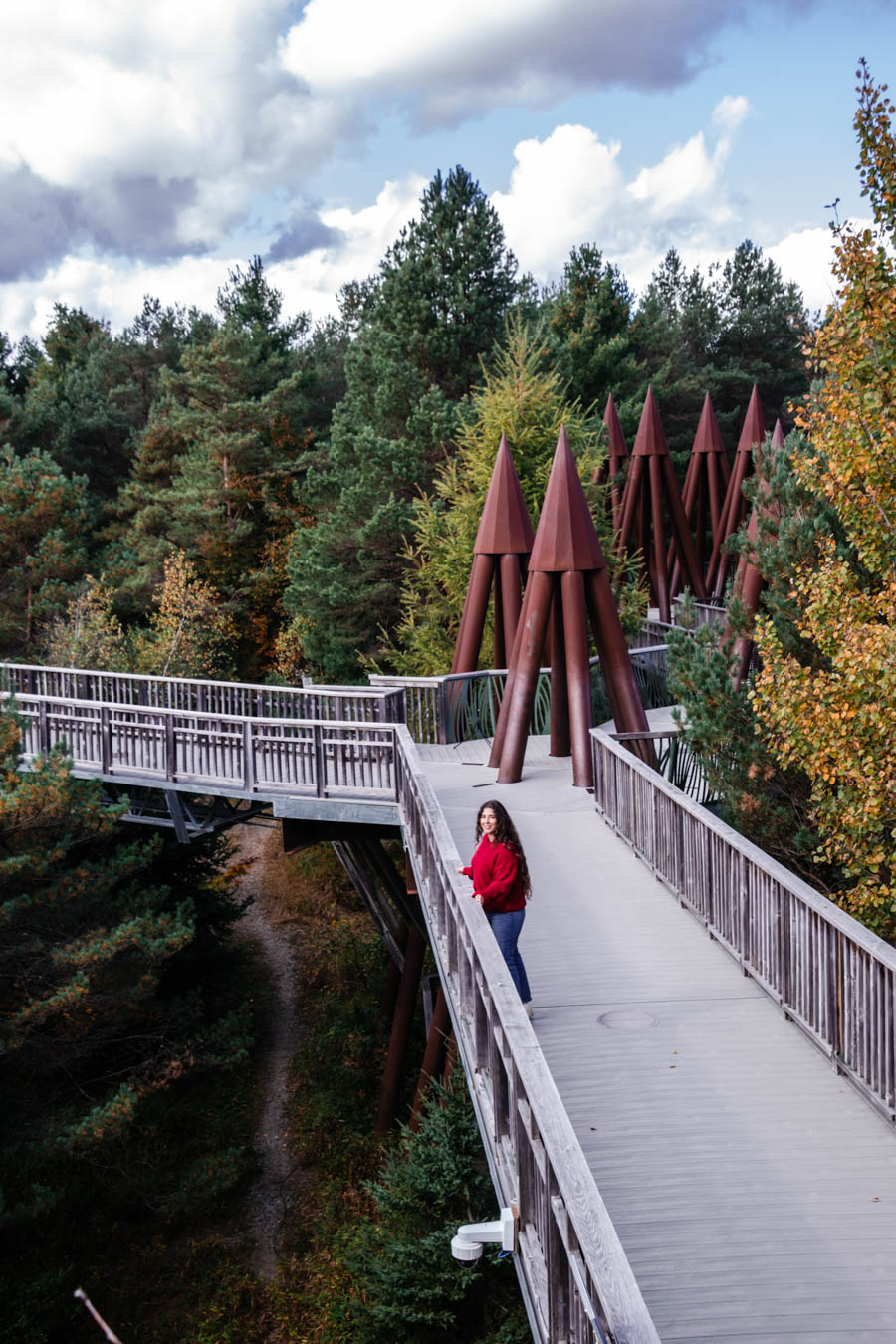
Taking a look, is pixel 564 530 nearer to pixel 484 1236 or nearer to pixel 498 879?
pixel 498 879

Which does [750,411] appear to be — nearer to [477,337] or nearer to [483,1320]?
[477,337]

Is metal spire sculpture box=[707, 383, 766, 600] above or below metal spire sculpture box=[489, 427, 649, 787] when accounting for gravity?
above

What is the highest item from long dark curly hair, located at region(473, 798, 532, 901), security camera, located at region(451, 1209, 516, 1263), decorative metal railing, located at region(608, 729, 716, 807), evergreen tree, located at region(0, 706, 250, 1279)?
long dark curly hair, located at region(473, 798, 532, 901)

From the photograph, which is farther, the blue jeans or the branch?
the blue jeans

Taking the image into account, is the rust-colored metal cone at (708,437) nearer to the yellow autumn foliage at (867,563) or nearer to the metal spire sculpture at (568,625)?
the metal spire sculpture at (568,625)

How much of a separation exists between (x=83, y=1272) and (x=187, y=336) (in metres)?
48.1

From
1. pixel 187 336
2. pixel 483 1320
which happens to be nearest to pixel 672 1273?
pixel 483 1320

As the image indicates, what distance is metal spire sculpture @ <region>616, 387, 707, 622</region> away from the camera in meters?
31.1

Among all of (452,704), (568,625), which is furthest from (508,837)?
(452,704)

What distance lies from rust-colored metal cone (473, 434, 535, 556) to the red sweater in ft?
35.0

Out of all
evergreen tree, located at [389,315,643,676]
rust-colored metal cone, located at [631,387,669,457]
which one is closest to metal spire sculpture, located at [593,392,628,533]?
rust-colored metal cone, located at [631,387,669,457]

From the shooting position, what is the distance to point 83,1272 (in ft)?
53.1

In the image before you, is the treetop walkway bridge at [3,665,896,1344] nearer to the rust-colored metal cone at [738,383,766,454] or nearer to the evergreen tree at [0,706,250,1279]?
the evergreen tree at [0,706,250,1279]

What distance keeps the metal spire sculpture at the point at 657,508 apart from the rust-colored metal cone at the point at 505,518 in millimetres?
13388
